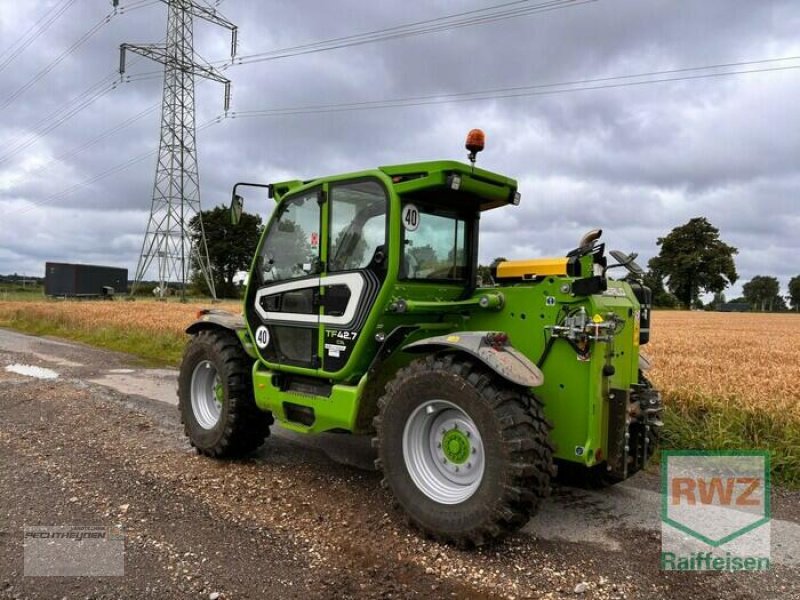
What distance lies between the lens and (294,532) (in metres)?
3.83

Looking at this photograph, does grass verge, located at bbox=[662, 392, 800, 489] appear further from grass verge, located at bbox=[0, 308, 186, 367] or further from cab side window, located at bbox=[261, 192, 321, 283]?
grass verge, located at bbox=[0, 308, 186, 367]

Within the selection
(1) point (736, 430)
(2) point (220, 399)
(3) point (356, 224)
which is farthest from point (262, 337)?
(1) point (736, 430)

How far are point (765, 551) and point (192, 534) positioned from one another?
12.2 feet

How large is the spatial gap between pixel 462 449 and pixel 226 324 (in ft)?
9.78

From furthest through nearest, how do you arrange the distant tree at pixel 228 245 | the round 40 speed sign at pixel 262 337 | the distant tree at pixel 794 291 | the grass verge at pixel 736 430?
the distant tree at pixel 794 291
the distant tree at pixel 228 245
the grass verge at pixel 736 430
the round 40 speed sign at pixel 262 337

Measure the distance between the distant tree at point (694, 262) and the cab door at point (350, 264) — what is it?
76795mm

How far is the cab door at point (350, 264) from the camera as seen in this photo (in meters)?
4.39

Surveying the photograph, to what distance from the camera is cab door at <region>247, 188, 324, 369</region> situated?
484 centimetres

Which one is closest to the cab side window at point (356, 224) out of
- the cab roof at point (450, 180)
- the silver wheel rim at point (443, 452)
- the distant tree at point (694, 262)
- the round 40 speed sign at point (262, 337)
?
the cab roof at point (450, 180)

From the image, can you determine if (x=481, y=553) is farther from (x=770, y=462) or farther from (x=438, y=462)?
(x=770, y=462)

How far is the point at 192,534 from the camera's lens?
12.2ft

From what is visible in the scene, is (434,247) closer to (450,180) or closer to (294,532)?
(450,180)

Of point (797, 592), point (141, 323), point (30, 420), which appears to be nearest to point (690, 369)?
point (797, 592)

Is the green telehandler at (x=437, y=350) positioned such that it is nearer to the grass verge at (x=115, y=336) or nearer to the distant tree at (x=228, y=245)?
the grass verge at (x=115, y=336)
